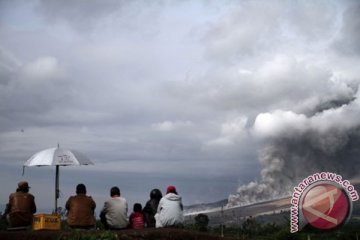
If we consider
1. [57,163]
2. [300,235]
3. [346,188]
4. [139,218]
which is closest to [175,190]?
[139,218]

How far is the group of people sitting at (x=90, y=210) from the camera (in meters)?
16.4

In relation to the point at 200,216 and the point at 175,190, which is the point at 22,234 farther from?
the point at 200,216

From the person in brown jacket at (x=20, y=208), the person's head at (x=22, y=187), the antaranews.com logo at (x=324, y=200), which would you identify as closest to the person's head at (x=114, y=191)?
the person in brown jacket at (x=20, y=208)

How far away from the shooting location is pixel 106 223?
17.0m

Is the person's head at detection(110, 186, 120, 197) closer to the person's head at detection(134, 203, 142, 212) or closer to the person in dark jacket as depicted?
the person's head at detection(134, 203, 142, 212)

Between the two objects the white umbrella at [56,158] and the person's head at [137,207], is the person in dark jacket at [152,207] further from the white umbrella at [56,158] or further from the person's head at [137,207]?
the white umbrella at [56,158]

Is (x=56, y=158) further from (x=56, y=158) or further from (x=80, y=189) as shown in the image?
(x=80, y=189)

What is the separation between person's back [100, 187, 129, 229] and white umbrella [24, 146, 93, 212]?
79.2 inches

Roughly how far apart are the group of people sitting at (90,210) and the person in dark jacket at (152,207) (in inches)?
24.6

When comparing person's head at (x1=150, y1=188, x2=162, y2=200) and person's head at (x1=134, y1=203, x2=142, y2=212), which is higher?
person's head at (x1=150, y1=188, x2=162, y2=200)

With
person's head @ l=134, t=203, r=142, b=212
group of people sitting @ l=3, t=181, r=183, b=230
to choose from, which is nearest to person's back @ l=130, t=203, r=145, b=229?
person's head @ l=134, t=203, r=142, b=212

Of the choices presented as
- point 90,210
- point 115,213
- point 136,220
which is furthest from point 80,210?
point 136,220

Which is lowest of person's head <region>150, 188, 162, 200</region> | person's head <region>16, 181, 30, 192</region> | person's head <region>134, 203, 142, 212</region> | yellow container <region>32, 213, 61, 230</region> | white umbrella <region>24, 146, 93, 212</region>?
yellow container <region>32, 213, 61, 230</region>

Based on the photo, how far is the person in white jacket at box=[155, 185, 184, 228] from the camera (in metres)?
16.8
